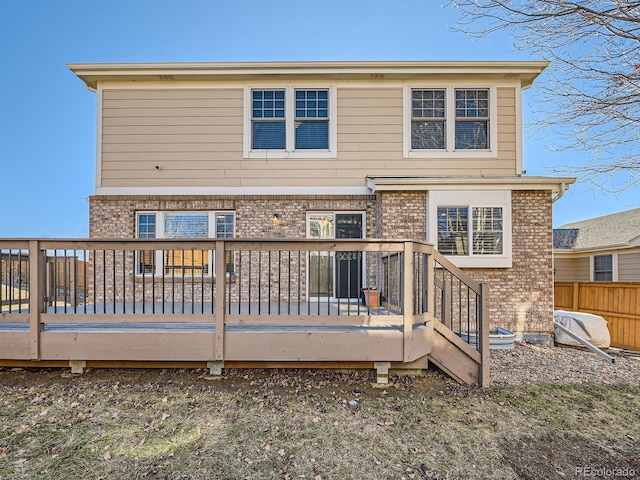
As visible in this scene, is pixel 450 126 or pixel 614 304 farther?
pixel 614 304

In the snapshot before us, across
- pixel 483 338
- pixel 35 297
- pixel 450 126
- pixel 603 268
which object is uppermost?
pixel 450 126

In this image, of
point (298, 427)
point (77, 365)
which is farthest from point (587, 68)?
point (77, 365)

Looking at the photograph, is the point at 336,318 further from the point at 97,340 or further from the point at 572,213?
the point at 572,213

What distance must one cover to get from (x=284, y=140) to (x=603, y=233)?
13966 millimetres

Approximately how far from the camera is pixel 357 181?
7812mm

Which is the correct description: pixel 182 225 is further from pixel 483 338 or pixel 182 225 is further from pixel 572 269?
pixel 572 269

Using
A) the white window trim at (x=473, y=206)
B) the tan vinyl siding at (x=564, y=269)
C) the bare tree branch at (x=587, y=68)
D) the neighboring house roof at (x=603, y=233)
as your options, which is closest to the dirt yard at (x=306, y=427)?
the white window trim at (x=473, y=206)

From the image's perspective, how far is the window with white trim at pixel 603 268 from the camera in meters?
12.8

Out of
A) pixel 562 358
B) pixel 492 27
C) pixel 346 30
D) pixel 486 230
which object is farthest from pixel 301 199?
pixel 346 30

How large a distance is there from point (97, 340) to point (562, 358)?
7379 millimetres

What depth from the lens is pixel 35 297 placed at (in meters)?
4.18

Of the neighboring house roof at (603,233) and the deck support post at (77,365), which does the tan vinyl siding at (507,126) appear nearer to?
the neighboring house roof at (603,233)

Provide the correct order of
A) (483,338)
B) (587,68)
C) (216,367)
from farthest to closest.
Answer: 1. (587,68)
2. (483,338)
3. (216,367)

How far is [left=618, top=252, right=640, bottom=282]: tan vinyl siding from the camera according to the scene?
457 inches
